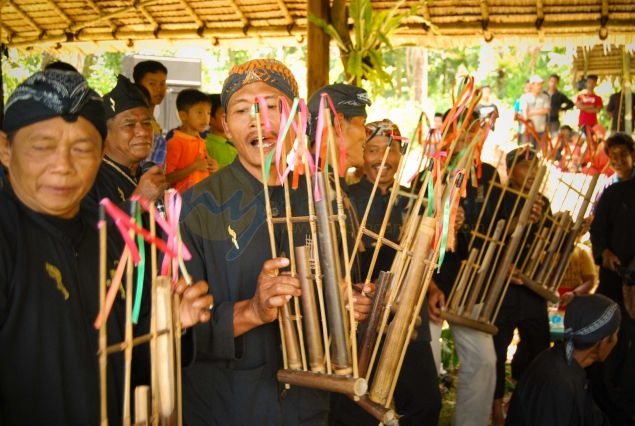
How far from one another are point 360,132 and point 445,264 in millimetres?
1489

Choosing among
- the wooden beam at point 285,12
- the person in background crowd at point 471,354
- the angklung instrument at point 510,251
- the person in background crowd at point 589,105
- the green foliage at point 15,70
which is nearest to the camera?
the angklung instrument at point 510,251

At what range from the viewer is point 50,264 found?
1578 millimetres

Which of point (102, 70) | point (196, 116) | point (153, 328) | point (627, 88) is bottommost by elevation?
point (153, 328)

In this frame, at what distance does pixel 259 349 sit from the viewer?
7.07 feet

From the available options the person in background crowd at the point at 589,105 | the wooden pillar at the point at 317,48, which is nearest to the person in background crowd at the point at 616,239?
the wooden pillar at the point at 317,48

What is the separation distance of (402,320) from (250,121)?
769 millimetres

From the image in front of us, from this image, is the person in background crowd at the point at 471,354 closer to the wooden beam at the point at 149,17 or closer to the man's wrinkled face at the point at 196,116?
the man's wrinkled face at the point at 196,116

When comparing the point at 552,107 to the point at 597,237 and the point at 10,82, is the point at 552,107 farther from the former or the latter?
the point at 10,82

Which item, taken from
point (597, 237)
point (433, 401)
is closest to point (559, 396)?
point (433, 401)

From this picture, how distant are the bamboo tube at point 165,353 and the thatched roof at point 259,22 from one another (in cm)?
418

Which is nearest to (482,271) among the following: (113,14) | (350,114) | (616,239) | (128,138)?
(350,114)

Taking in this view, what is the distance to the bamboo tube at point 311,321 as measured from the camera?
6.32 ft

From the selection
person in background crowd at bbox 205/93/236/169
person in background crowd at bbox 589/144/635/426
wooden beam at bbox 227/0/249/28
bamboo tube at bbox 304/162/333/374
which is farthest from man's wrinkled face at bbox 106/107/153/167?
wooden beam at bbox 227/0/249/28

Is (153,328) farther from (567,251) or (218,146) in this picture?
(567,251)
